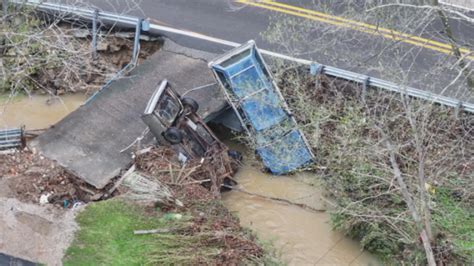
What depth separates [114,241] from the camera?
34.0 feet

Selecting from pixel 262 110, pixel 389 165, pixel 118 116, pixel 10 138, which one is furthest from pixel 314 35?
pixel 10 138

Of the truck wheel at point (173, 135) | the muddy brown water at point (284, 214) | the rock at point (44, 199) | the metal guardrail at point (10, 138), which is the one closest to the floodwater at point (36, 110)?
the muddy brown water at point (284, 214)

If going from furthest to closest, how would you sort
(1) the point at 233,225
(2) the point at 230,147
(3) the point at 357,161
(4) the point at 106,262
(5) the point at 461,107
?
(2) the point at 230,147
(5) the point at 461,107
(3) the point at 357,161
(1) the point at 233,225
(4) the point at 106,262

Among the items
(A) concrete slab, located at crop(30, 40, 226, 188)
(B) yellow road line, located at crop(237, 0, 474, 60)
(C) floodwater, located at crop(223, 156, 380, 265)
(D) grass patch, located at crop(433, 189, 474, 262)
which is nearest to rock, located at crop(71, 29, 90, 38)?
(A) concrete slab, located at crop(30, 40, 226, 188)

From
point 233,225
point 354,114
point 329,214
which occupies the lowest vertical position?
point 329,214

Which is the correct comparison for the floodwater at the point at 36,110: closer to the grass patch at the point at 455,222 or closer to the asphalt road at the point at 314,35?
the asphalt road at the point at 314,35

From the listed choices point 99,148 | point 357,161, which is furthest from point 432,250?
point 99,148

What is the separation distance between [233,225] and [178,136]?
1946 mm

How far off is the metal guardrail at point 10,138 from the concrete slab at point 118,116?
1.10ft

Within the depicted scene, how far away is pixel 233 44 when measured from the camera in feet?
49.9

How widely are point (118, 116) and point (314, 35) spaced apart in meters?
4.86

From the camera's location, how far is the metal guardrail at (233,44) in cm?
1271

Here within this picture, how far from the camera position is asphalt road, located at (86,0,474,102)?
14.2 meters

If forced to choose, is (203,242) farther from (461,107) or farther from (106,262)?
(461,107)
